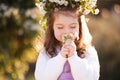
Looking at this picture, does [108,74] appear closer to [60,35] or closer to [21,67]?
[21,67]

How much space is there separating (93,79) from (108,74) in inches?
263

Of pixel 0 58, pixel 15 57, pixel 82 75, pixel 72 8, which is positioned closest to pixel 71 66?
pixel 82 75

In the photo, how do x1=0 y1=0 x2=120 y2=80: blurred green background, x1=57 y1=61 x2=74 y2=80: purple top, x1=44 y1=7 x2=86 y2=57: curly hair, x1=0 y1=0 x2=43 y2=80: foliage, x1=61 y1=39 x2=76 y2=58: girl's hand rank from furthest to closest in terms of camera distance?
x1=0 y1=0 x2=43 y2=80: foliage < x1=0 y1=0 x2=120 y2=80: blurred green background < x1=44 y1=7 x2=86 y2=57: curly hair < x1=57 y1=61 x2=74 y2=80: purple top < x1=61 y1=39 x2=76 y2=58: girl's hand

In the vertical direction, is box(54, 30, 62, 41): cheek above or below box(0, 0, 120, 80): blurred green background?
above

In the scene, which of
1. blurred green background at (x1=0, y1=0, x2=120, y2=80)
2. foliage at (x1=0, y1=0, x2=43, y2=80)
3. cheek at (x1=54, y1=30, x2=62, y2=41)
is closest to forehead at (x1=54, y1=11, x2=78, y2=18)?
cheek at (x1=54, y1=30, x2=62, y2=41)

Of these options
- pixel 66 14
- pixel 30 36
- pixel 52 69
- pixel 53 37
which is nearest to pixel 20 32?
pixel 30 36

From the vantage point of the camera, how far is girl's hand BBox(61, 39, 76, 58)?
6.33 m

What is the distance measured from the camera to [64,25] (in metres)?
6.45

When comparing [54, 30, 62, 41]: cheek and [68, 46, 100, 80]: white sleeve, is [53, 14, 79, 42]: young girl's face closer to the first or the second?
[54, 30, 62, 41]: cheek

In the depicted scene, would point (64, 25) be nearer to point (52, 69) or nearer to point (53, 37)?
point (53, 37)

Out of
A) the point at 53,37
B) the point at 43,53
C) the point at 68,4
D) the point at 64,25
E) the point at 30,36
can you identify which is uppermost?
the point at 68,4

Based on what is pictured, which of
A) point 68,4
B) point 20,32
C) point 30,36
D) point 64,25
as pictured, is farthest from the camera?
point 20,32

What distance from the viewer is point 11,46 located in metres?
13.8

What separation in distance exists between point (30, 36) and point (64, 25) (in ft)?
25.2
